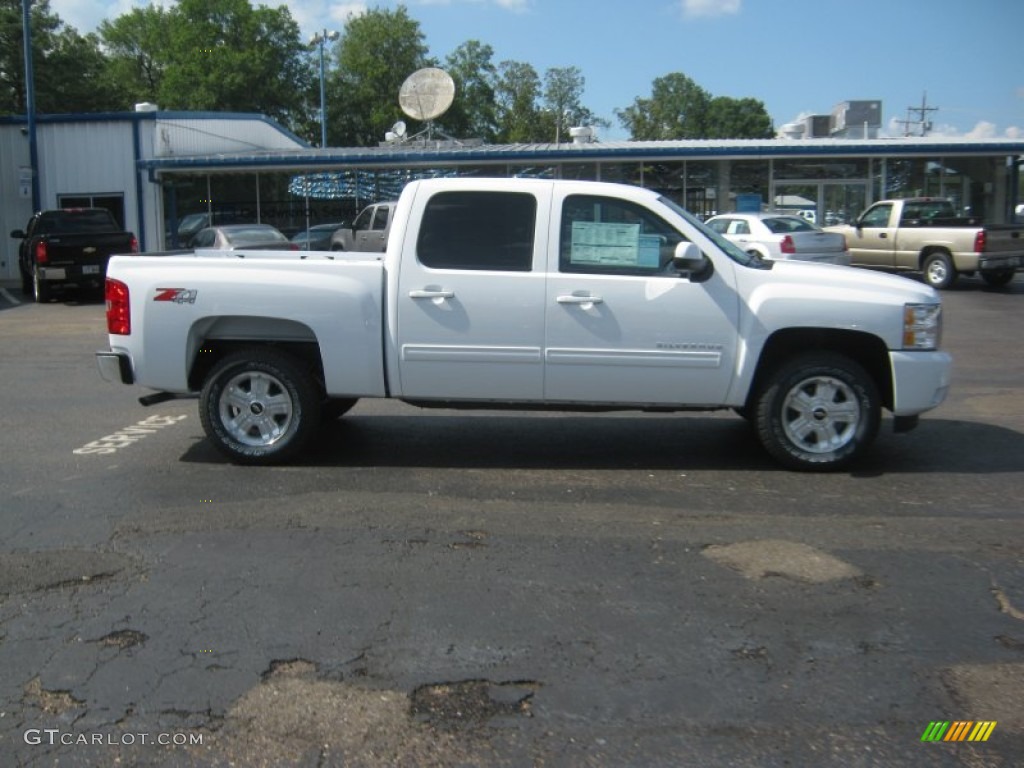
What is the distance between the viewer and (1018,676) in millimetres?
3965

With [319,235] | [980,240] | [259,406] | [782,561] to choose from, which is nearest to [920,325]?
[782,561]

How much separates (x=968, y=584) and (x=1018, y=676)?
0.97m

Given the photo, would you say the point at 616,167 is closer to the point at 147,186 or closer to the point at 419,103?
the point at 419,103

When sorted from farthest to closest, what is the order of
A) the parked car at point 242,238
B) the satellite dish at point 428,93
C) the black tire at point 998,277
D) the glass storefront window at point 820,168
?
1. the satellite dish at point 428,93
2. the glass storefront window at point 820,168
3. the black tire at point 998,277
4. the parked car at point 242,238

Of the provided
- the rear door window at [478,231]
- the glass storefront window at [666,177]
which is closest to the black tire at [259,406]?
the rear door window at [478,231]

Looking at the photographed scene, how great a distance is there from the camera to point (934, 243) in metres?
21.1

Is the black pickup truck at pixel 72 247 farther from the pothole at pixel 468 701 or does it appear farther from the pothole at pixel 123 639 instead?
the pothole at pixel 468 701

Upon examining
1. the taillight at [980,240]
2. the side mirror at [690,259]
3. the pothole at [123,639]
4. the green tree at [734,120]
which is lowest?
the pothole at [123,639]

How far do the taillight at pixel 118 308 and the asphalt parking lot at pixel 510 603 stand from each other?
3.23 ft

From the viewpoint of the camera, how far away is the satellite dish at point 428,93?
28750 millimetres

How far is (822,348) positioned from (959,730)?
12.1 ft

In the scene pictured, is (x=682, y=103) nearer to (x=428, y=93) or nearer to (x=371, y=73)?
(x=371, y=73)

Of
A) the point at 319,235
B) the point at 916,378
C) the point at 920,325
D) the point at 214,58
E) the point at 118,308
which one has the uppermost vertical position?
the point at 214,58

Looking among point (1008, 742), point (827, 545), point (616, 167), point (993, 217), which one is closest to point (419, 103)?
point (616, 167)
